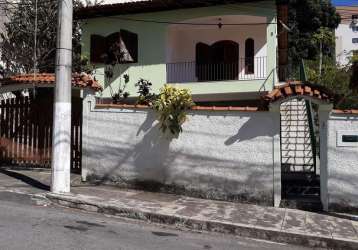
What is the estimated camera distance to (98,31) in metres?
21.7

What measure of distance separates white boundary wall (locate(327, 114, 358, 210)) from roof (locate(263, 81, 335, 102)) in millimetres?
487

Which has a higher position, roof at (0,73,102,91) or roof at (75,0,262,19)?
roof at (75,0,262,19)

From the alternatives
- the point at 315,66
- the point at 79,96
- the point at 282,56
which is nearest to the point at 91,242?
the point at 79,96

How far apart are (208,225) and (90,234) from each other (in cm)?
211

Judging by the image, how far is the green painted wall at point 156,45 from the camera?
19.9 meters

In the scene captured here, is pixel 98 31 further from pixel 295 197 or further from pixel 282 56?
pixel 295 197

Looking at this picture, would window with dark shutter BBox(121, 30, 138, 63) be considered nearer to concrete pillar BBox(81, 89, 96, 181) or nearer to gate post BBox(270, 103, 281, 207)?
concrete pillar BBox(81, 89, 96, 181)

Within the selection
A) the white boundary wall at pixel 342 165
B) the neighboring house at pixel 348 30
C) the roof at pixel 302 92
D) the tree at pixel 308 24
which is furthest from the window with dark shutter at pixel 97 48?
the neighboring house at pixel 348 30

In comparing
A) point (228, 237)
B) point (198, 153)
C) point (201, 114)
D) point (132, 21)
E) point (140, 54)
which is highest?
point (132, 21)

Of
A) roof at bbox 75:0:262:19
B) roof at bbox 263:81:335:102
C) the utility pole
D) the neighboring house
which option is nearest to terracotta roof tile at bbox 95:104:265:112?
roof at bbox 263:81:335:102

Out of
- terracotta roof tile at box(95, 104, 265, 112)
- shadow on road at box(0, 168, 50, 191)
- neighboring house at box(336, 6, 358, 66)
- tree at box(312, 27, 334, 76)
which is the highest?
neighboring house at box(336, 6, 358, 66)

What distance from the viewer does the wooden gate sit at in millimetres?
13352

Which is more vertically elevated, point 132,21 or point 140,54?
point 132,21

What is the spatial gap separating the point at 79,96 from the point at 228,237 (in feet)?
21.0
